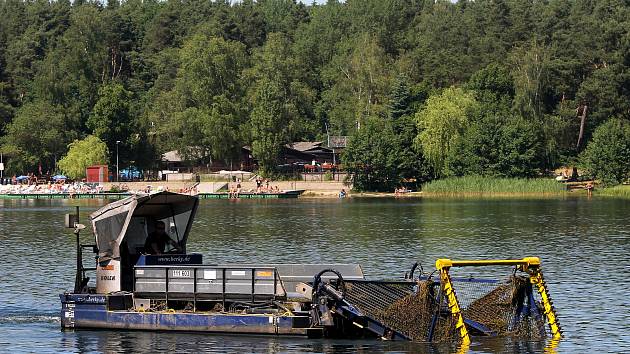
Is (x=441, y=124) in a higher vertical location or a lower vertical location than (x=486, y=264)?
higher


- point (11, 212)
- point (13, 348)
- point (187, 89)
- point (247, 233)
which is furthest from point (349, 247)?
point (187, 89)

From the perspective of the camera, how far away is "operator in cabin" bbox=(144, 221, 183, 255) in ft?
129

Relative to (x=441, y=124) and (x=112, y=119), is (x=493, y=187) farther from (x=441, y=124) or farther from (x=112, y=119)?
(x=112, y=119)

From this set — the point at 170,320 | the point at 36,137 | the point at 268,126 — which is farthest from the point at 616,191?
the point at 170,320

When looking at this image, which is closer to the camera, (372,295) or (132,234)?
(372,295)

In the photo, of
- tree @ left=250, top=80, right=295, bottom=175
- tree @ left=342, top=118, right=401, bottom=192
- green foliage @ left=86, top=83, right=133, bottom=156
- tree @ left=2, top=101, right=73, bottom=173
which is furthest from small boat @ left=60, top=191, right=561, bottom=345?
tree @ left=2, top=101, right=73, bottom=173

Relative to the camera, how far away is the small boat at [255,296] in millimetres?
34281

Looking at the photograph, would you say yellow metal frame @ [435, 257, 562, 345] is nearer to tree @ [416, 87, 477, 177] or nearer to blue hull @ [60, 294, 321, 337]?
blue hull @ [60, 294, 321, 337]

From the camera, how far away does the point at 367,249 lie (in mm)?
70938

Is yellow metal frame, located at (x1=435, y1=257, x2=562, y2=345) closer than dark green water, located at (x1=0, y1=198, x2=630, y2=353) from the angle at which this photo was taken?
Yes

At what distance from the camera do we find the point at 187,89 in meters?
180

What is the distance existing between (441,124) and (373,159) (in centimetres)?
980

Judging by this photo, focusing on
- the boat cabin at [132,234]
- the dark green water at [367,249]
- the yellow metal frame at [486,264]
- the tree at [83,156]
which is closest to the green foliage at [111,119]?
the tree at [83,156]

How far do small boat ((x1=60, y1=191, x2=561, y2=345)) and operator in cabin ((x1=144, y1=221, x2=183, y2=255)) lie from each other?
0.40 feet
